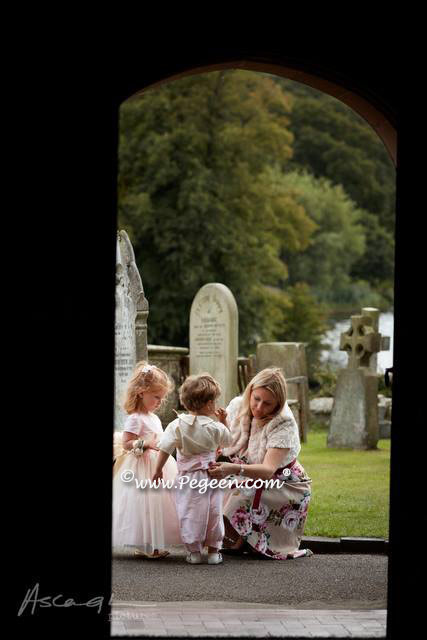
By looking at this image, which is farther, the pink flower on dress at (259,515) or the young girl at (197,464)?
the pink flower on dress at (259,515)

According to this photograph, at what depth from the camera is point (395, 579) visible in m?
5.06

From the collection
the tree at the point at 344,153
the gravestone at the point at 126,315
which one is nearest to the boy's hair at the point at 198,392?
the gravestone at the point at 126,315

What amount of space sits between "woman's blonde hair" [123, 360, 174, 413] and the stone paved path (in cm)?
201

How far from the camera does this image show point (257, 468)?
24.4 ft

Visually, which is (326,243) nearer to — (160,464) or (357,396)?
(357,396)

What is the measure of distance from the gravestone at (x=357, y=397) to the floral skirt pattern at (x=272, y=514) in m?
7.81

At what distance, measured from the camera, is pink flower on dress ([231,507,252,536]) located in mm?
7559

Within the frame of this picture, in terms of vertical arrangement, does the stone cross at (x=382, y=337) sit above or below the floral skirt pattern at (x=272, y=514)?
above

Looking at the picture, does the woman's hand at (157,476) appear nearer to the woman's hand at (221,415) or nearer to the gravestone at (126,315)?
the woman's hand at (221,415)

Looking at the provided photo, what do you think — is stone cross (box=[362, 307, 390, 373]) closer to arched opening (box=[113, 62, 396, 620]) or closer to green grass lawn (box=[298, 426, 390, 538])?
green grass lawn (box=[298, 426, 390, 538])

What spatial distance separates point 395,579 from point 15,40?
10.2 feet

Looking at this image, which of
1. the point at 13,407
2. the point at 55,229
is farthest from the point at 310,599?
the point at 55,229

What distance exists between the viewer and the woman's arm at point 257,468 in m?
7.35

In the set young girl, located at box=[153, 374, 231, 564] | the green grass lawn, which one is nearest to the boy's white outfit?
young girl, located at box=[153, 374, 231, 564]
